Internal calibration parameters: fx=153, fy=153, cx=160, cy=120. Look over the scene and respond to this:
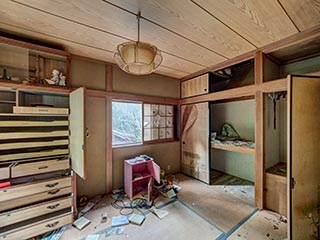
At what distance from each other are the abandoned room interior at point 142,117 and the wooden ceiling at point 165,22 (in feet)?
0.05

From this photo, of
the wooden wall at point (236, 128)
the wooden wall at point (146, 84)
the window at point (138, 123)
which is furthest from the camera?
the wooden wall at point (236, 128)

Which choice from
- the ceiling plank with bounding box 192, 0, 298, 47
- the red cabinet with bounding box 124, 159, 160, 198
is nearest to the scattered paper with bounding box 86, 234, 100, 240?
the red cabinet with bounding box 124, 159, 160, 198

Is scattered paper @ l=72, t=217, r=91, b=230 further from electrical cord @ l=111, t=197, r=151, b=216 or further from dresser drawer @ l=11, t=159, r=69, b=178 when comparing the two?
dresser drawer @ l=11, t=159, r=69, b=178

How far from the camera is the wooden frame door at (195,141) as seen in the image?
10.9 feet

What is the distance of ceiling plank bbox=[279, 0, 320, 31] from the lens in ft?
4.62

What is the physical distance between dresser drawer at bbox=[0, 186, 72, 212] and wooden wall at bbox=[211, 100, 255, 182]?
3.52 meters

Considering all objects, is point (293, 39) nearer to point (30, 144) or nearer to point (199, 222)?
point (199, 222)

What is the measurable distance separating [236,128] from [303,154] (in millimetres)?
2163

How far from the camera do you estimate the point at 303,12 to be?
5.07ft

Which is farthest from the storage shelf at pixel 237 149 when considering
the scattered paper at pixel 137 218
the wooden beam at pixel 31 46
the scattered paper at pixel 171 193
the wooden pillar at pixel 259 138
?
the wooden beam at pixel 31 46

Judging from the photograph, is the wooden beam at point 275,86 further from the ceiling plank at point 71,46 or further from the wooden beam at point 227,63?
the ceiling plank at point 71,46

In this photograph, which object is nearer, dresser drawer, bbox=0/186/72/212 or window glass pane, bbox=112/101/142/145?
dresser drawer, bbox=0/186/72/212

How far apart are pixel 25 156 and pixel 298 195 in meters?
3.25

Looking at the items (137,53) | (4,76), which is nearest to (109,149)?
(4,76)
